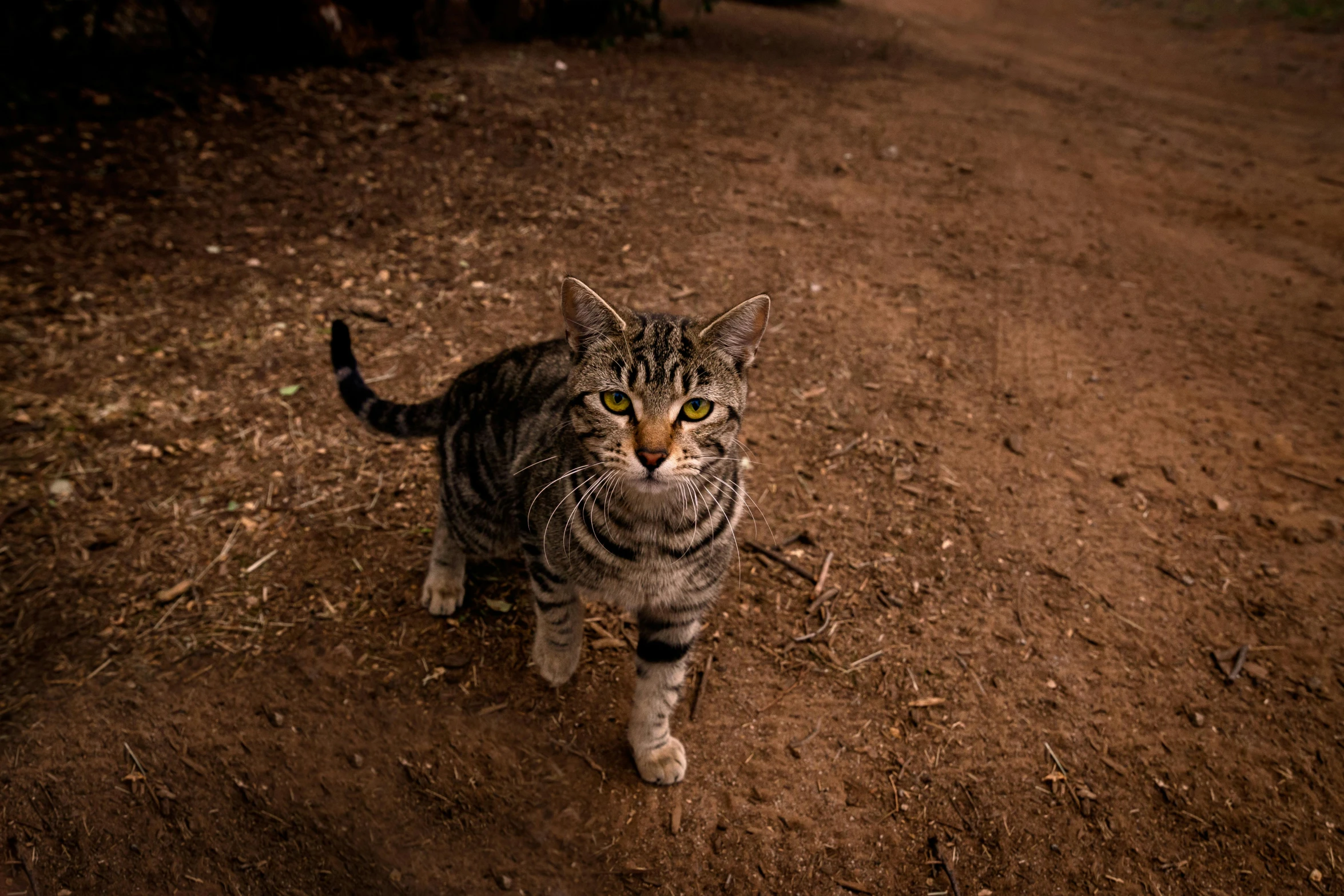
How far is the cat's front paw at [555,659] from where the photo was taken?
2.84m

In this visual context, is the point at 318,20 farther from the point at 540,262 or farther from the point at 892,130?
the point at 892,130

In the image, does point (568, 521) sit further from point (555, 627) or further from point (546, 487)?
point (555, 627)

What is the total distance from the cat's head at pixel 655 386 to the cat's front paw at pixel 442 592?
1184mm

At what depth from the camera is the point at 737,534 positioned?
3607 millimetres

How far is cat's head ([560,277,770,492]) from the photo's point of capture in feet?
7.32

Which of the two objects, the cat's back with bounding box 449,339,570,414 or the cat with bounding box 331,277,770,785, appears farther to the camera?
the cat's back with bounding box 449,339,570,414

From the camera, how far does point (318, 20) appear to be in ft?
22.6

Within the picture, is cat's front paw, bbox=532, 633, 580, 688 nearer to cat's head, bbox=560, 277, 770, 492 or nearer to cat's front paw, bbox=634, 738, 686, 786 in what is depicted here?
cat's front paw, bbox=634, 738, 686, 786

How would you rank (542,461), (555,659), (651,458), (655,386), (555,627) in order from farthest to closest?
(555,659), (555,627), (542,461), (655,386), (651,458)

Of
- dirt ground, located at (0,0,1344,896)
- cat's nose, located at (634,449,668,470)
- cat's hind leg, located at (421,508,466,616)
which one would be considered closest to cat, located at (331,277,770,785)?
cat's nose, located at (634,449,668,470)

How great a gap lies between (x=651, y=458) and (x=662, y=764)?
1230 mm

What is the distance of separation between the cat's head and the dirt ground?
1.02 metres

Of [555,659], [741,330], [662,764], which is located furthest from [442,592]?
[741,330]

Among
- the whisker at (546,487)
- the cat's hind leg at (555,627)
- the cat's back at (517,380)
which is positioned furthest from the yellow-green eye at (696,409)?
the cat's hind leg at (555,627)
